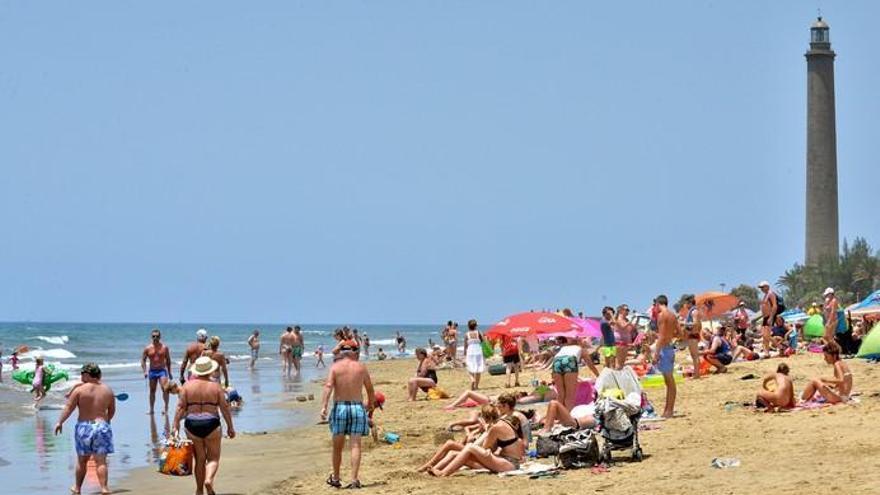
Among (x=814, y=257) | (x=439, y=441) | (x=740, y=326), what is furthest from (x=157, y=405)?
(x=814, y=257)

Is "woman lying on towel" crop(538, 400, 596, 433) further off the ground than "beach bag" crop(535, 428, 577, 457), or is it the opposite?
"woman lying on towel" crop(538, 400, 596, 433)

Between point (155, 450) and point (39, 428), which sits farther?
point (39, 428)

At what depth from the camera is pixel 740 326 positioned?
27.5 meters

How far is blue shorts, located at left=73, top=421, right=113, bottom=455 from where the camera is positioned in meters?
12.0

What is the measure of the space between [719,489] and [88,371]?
19.5 feet

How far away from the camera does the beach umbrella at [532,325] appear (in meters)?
26.4

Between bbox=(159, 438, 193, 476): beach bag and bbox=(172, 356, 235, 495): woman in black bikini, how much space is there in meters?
0.07

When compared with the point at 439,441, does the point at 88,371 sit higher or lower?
higher

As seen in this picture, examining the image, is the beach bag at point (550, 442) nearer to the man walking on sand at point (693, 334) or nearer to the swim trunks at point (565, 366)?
the swim trunks at point (565, 366)

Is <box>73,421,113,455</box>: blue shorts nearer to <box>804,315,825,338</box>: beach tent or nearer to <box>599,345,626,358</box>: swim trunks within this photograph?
<box>599,345,626,358</box>: swim trunks

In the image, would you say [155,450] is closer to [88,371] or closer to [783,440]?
[88,371]

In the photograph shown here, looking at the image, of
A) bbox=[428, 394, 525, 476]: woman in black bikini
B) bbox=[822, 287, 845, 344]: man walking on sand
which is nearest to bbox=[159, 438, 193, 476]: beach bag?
bbox=[428, 394, 525, 476]: woman in black bikini

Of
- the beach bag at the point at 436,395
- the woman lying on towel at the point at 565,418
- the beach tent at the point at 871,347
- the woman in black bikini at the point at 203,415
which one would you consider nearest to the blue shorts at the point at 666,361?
the woman lying on towel at the point at 565,418

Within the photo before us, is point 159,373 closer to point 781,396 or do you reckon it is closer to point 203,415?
point 203,415
